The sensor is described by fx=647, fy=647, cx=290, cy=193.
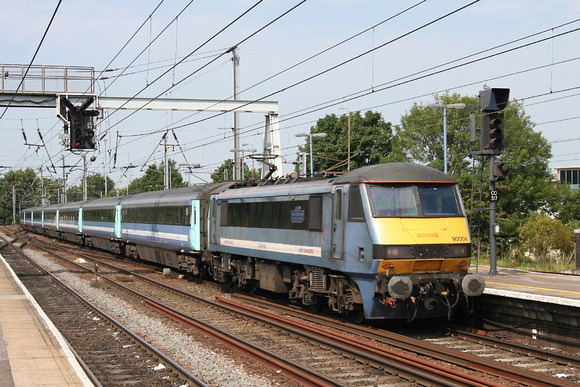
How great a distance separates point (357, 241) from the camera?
12648 millimetres

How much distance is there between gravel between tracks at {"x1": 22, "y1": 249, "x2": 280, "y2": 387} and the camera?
970 centimetres

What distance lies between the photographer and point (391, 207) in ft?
41.4

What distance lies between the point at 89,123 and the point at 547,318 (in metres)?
16.4

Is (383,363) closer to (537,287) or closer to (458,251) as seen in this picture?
(458,251)

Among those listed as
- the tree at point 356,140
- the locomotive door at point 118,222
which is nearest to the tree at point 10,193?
the tree at point 356,140

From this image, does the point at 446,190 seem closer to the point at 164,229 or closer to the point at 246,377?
the point at 246,377

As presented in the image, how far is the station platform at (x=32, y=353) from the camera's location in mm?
8797

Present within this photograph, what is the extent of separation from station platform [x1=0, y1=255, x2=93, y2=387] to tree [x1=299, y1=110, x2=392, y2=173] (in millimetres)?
48844

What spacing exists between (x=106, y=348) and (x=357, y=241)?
519 cm

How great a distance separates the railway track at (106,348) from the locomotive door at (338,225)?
13.6ft

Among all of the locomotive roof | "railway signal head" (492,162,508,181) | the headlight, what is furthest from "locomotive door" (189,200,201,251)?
the headlight

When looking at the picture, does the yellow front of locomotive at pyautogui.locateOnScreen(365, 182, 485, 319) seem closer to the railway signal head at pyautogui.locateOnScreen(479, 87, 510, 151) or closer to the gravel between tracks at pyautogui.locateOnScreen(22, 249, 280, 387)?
the gravel between tracks at pyautogui.locateOnScreen(22, 249, 280, 387)

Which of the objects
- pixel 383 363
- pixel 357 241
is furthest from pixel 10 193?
pixel 383 363

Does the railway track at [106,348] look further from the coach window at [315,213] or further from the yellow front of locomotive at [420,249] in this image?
the coach window at [315,213]
